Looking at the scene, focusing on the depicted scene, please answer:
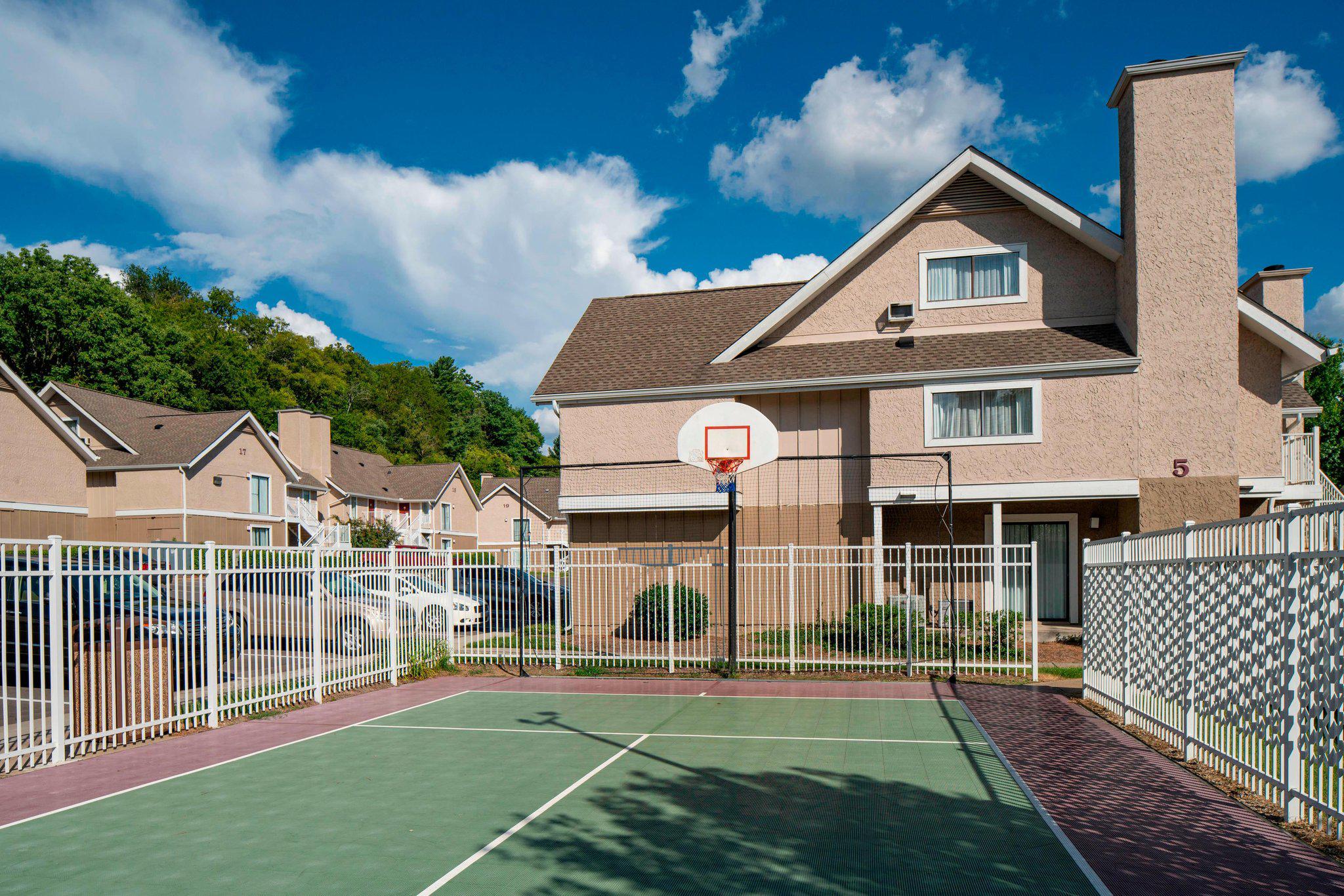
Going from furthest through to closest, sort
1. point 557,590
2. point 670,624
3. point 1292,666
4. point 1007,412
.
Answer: point 1007,412 → point 557,590 → point 670,624 → point 1292,666

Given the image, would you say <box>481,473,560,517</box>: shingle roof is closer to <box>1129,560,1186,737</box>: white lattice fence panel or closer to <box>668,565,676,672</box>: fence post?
<box>668,565,676,672</box>: fence post

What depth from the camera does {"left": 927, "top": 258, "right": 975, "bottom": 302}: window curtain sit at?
21.5 meters

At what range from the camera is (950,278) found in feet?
70.9

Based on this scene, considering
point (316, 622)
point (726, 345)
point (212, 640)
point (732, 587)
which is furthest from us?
point (726, 345)

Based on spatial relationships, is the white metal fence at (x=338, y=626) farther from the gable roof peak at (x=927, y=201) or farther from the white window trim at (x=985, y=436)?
the gable roof peak at (x=927, y=201)

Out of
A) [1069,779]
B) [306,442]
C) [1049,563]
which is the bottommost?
[1069,779]

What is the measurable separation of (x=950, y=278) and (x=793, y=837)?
56.8 ft

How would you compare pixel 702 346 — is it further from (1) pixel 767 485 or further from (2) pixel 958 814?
(2) pixel 958 814

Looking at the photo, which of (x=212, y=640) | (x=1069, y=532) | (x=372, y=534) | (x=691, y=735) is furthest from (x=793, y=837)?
(x=372, y=534)

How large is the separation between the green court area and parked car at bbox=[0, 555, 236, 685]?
1.86 meters

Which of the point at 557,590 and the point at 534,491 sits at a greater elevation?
the point at 534,491

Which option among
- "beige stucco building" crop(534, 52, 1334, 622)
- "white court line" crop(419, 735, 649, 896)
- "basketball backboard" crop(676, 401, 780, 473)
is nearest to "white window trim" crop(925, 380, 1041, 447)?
"beige stucco building" crop(534, 52, 1334, 622)

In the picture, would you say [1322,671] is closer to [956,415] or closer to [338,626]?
[338,626]

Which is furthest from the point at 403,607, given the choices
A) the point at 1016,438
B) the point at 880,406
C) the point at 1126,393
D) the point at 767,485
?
the point at 1126,393
